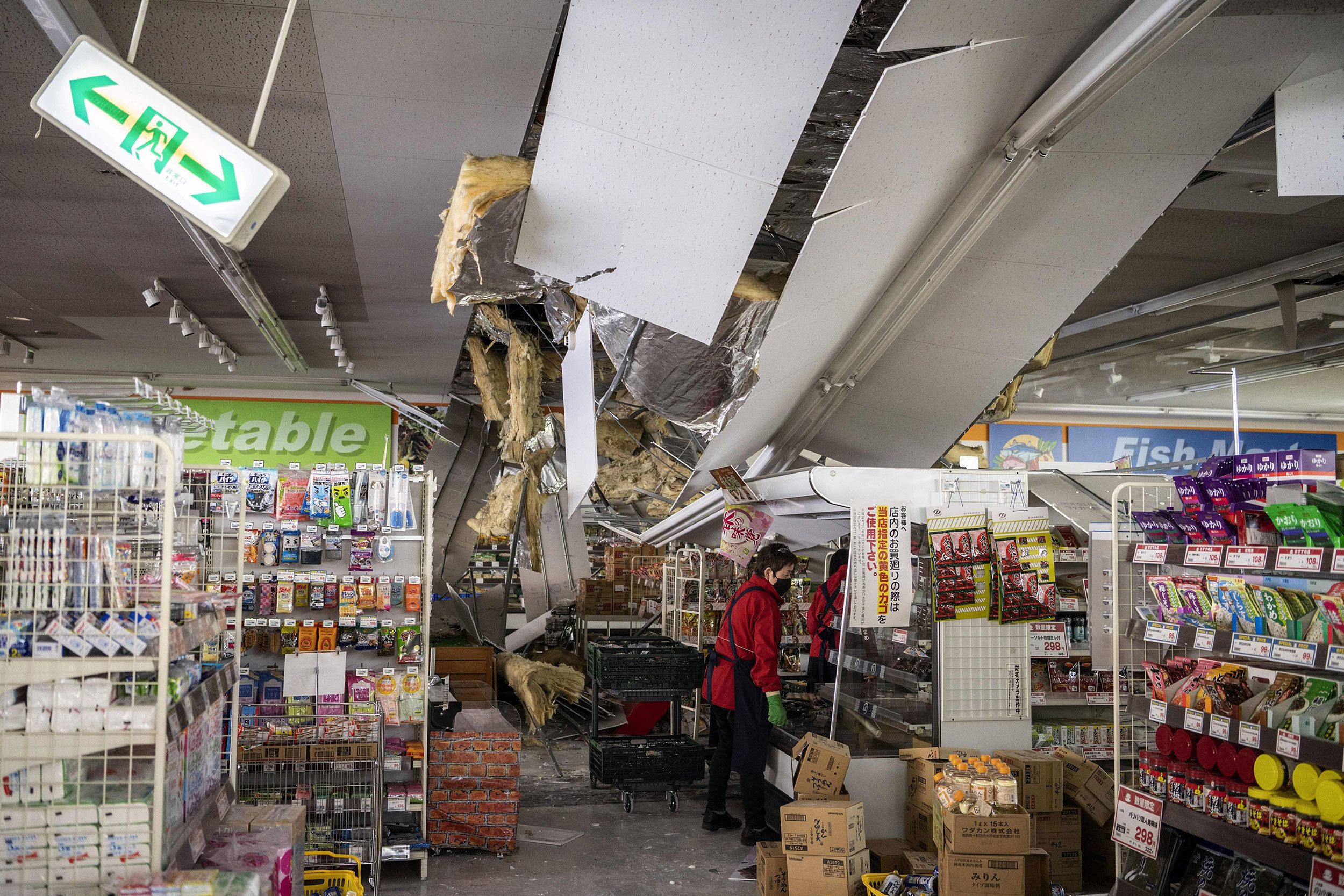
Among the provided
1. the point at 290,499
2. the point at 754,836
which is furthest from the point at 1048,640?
the point at 290,499

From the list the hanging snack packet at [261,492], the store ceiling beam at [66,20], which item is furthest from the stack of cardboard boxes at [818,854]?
the store ceiling beam at [66,20]

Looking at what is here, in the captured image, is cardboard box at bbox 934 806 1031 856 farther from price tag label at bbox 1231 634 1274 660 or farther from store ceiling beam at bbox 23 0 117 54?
store ceiling beam at bbox 23 0 117 54

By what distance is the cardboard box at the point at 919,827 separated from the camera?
532 centimetres

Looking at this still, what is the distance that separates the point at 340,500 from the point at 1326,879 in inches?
193

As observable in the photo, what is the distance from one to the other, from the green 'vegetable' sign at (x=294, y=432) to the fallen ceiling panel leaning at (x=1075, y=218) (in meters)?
8.42

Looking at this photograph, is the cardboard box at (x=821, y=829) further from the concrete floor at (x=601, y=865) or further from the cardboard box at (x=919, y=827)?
the concrete floor at (x=601, y=865)

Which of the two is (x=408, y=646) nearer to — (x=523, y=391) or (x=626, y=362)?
(x=626, y=362)

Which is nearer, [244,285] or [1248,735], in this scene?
[1248,735]

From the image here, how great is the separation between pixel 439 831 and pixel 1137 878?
13.0ft

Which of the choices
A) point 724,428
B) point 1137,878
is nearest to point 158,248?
A: point 724,428

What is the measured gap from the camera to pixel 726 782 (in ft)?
22.2

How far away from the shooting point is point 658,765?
7305 millimetres

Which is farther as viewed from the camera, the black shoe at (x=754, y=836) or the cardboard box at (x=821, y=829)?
the black shoe at (x=754, y=836)

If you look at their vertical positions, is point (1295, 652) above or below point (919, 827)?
above
